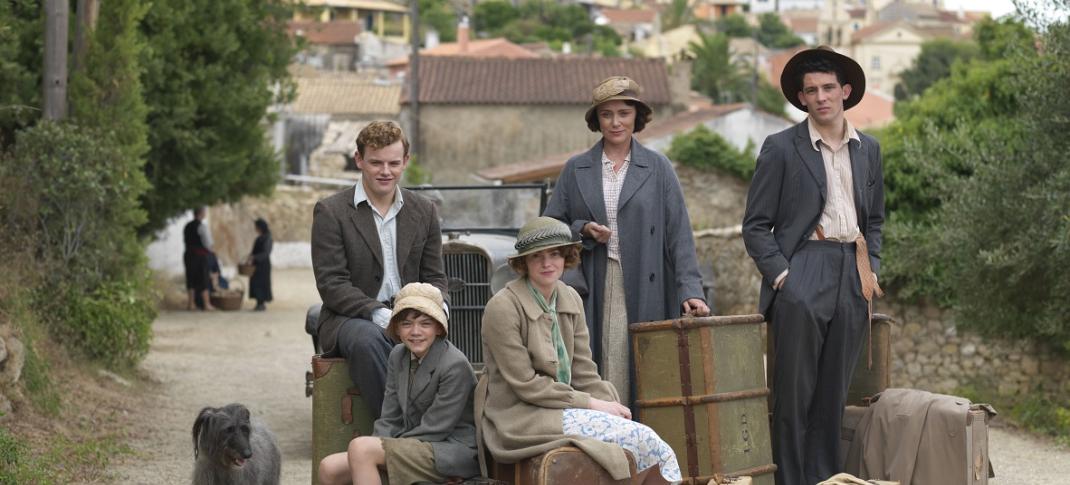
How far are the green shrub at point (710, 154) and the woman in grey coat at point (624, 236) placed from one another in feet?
64.4

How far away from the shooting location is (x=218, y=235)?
3447 centimetres

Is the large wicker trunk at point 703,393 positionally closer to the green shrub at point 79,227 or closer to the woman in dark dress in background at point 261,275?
the green shrub at point 79,227

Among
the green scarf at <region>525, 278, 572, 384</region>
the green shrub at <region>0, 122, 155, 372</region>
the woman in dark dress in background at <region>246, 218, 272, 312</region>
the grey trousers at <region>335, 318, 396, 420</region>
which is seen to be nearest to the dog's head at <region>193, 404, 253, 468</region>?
the grey trousers at <region>335, 318, 396, 420</region>

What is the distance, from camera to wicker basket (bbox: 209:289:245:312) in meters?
25.2

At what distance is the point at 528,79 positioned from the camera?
4634cm

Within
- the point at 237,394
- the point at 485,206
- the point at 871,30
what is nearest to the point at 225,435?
the point at 485,206

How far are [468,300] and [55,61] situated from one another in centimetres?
513

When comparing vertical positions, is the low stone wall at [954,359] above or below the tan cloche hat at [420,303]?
below

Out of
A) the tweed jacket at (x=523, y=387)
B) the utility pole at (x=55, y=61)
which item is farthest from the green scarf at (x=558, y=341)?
the utility pole at (x=55, y=61)

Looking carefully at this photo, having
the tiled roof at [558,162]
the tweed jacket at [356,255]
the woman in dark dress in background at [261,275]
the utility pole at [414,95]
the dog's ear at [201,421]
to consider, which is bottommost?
the woman in dark dress in background at [261,275]

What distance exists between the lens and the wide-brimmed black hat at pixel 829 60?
24.3 ft

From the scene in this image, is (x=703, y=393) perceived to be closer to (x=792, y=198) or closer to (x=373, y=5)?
(x=792, y=198)

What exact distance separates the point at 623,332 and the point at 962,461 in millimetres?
1628

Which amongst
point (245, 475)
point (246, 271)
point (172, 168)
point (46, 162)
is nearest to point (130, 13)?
point (46, 162)
